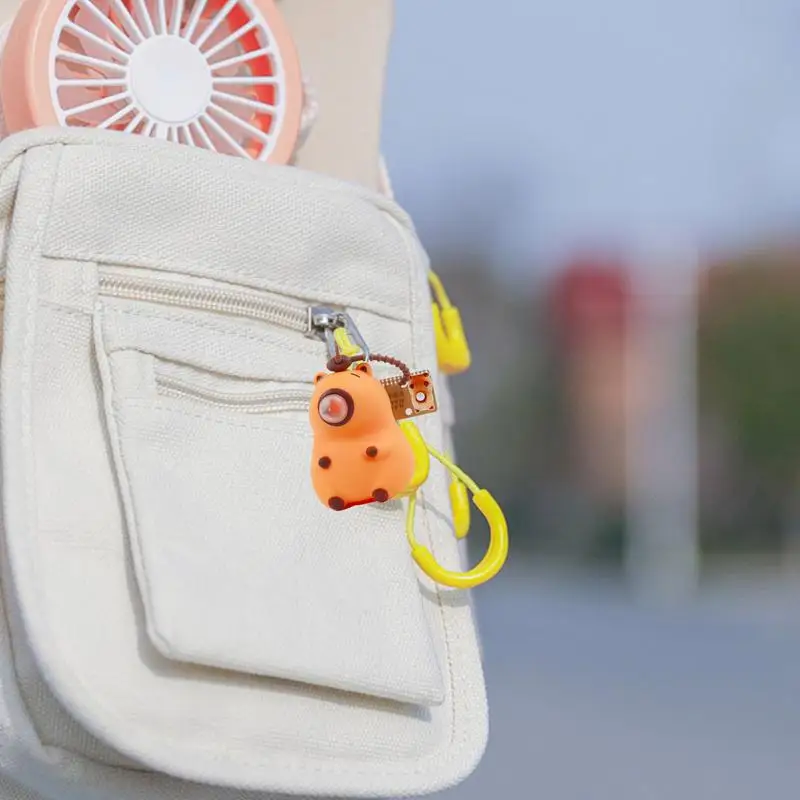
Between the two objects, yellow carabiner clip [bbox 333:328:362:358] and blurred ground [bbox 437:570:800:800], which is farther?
blurred ground [bbox 437:570:800:800]

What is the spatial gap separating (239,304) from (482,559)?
5.2 inches

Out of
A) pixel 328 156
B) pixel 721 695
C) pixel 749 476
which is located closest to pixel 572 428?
pixel 749 476

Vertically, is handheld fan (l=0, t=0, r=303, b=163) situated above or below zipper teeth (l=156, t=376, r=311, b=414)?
→ above

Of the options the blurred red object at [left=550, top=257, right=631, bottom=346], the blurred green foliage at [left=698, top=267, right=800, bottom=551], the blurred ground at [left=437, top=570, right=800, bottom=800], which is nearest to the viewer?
the blurred ground at [left=437, top=570, right=800, bottom=800]

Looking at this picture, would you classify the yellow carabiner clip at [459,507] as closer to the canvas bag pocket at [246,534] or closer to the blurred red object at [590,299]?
the canvas bag pocket at [246,534]

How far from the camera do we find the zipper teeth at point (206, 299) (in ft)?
1.56

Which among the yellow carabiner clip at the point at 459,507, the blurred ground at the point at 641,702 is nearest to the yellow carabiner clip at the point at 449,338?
the yellow carabiner clip at the point at 459,507

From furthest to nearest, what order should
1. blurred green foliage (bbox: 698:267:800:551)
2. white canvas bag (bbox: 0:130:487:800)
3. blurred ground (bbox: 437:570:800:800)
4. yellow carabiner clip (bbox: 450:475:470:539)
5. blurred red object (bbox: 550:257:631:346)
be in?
blurred red object (bbox: 550:257:631:346) < blurred green foliage (bbox: 698:267:800:551) < blurred ground (bbox: 437:570:800:800) < yellow carabiner clip (bbox: 450:475:470:539) < white canvas bag (bbox: 0:130:487:800)

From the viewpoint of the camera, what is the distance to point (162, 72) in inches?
20.9

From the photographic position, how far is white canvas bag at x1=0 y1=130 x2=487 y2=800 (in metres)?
0.43

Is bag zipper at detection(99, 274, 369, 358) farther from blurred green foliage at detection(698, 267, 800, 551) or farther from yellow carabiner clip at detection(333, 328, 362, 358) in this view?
blurred green foliage at detection(698, 267, 800, 551)

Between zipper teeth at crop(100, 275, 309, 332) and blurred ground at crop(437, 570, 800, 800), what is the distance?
87 cm

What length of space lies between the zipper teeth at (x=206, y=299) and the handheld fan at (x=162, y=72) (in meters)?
0.08

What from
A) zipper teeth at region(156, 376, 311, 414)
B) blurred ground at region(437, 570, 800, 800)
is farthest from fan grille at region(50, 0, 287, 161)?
blurred ground at region(437, 570, 800, 800)
